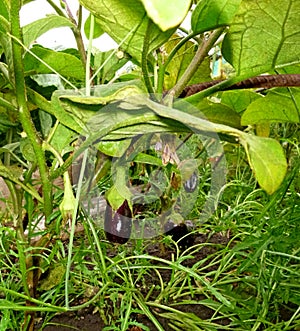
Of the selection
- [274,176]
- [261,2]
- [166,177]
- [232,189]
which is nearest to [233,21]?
[261,2]

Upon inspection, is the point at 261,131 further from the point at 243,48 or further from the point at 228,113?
the point at 243,48

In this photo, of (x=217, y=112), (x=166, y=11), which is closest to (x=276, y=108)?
(x=217, y=112)

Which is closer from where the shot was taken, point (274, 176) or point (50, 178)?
point (274, 176)

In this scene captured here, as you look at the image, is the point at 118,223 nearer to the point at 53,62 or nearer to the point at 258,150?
the point at 53,62

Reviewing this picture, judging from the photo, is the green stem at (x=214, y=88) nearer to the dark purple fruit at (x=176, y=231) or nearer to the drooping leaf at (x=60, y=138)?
the drooping leaf at (x=60, y=138)

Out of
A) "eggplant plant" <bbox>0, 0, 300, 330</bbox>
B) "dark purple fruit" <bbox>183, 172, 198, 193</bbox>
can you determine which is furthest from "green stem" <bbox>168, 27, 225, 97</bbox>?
"dark purple fruit" <bbox>183, 172, 198, 193</bbox>

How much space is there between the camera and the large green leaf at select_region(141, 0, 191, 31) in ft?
0.58

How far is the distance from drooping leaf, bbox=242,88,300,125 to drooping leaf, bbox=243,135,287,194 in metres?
0.20

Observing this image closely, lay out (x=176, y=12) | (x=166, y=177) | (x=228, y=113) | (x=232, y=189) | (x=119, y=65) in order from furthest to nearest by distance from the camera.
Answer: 1. (x=232, y=189)
2. (x=166, y=177)
3. (x=119, y=65)
4. (x=228, y=113)
5. (x=176, y=12)

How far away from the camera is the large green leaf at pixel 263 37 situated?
0.97ft

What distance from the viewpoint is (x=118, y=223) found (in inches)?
21.3

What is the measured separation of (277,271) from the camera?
19.7 inches

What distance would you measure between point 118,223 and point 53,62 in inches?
7.8

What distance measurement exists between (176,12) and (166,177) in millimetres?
481
